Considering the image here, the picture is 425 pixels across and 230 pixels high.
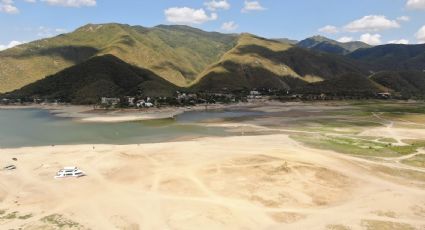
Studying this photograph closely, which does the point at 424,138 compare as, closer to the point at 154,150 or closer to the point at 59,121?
the point at 154,150

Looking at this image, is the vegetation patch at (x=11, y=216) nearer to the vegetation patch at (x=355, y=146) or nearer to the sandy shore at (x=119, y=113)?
the vegetation patch at (x=355, y=146)

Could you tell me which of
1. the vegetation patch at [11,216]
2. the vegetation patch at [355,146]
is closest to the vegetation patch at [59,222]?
the vegetation patch at [11,216]

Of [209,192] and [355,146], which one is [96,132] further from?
Result: [209,192]

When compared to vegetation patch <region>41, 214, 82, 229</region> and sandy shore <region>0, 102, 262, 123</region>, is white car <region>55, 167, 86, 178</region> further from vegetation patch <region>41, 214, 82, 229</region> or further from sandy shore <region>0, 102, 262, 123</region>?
sandy shore <region>0, 102, 262, 123</region>

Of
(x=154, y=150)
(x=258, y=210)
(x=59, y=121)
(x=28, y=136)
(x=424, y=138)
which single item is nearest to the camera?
(x=258, y=210)

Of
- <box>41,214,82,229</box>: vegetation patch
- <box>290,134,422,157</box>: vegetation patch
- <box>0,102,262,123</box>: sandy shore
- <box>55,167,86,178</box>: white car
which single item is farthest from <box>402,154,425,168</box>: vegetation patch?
<box>0,102,262,123</box>: sandy shore

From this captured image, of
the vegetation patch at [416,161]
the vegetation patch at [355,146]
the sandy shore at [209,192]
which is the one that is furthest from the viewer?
the vegetation patch at [355,146]

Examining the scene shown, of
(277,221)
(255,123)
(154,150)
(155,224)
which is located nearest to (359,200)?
(277,221)
